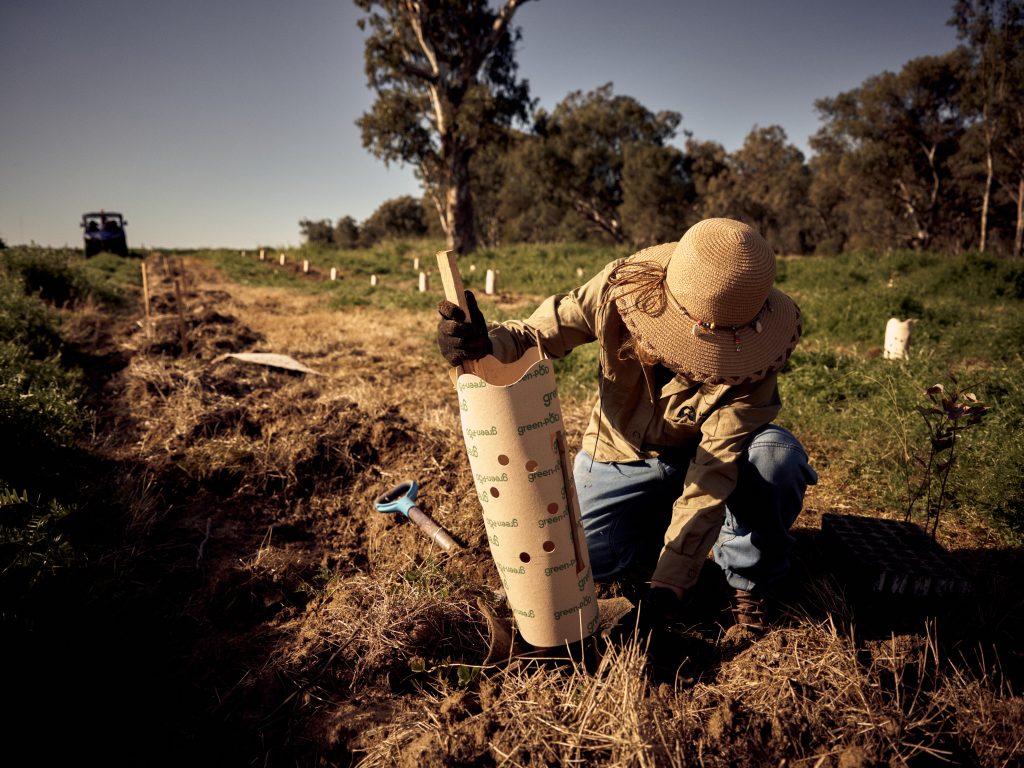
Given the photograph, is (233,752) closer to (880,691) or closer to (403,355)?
(880,691)

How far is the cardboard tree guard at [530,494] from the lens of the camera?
166 centimetres

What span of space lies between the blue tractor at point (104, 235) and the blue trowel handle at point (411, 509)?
23.9m

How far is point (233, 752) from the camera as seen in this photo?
5.88ft

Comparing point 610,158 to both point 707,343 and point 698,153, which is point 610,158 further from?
point 707,343

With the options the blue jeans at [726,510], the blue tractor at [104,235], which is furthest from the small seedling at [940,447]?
the blue tractor at [104,235]

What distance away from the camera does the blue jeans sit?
232cm

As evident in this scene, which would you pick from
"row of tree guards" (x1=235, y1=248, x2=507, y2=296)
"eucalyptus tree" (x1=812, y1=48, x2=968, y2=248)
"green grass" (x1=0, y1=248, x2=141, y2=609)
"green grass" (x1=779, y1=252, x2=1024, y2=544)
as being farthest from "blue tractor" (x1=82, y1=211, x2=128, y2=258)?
"eucalyptus tree" (x1=812, y1=48, x2=968, y2=248)

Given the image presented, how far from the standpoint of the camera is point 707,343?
2010 millimetres

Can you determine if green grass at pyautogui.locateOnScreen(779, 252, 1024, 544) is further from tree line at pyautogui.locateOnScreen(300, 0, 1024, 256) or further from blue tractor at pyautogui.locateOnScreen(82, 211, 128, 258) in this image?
blue tractor at pyautogui.locateOnScreen(82, 211, 128, 258)

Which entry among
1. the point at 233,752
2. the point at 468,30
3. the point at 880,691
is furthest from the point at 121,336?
the point at 468,30

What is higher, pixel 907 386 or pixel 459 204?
pixel 459 204

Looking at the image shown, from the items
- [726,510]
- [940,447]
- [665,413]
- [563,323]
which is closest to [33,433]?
[563,323]

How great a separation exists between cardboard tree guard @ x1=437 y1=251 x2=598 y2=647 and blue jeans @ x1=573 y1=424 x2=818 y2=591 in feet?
2.45

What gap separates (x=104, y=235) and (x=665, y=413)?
2580 centimetres
